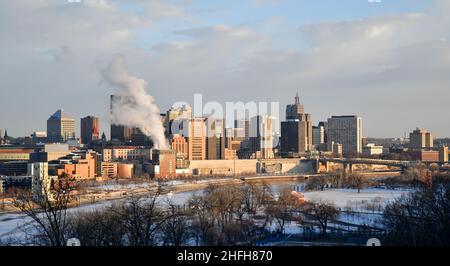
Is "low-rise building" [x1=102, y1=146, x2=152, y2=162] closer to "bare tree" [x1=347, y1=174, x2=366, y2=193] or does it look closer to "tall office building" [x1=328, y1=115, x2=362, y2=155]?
"bare tree" [x1=347, y1=174, x2=366, y2=193]

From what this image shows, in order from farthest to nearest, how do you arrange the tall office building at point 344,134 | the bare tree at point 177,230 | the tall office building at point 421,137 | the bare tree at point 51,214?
the tall office building at point 344,134
the tall office building at point 421,137
the bare tree at point 177,230
the bare tree at point 51,214

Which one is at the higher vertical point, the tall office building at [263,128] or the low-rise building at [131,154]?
the tall office building at [263,128]

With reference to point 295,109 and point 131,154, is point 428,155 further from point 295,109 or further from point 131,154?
point 295,109

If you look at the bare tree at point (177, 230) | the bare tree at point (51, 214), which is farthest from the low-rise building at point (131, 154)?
the bare tree at point (51, 214)

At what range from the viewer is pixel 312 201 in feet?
13.8

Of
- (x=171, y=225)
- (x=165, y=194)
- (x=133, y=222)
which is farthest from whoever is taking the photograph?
(x=165, y=194)

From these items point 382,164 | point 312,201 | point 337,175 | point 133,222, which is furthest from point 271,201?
point 382,164

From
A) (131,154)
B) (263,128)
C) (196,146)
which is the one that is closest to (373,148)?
(196,146)

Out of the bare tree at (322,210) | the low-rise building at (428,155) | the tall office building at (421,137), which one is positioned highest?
the tall office building at (421,137)

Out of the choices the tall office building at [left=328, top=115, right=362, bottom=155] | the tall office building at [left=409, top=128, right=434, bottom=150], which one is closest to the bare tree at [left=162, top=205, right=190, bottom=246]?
the tall office building at [left=328, top=115, right=362, bottom=155]

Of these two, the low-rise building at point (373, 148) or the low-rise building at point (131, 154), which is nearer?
the low-rise building at point (373, 148)

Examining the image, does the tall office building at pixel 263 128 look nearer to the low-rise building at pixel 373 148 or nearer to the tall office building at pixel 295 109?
the tall office building at pixel 295 109
